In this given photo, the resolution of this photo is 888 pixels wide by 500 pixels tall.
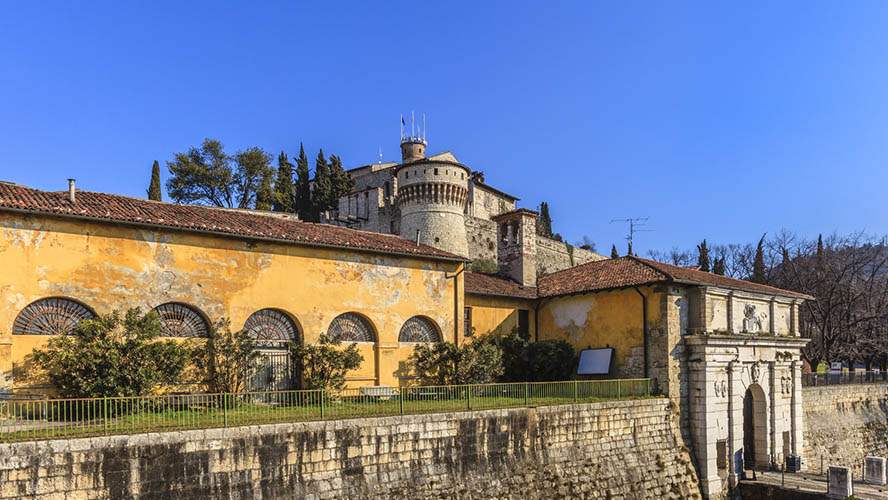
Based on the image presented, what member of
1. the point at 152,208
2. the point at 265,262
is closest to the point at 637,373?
the point at 265,262

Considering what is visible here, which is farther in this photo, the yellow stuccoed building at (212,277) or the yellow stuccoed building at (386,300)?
the yellow stuccoed building at (386,300)

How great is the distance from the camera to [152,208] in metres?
18.6

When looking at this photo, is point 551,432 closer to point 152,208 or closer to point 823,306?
point 152,208


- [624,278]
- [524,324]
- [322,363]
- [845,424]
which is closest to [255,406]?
[322,363]

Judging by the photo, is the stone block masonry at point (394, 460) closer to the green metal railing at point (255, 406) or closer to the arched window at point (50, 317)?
the green metal railing at point (255, 406)

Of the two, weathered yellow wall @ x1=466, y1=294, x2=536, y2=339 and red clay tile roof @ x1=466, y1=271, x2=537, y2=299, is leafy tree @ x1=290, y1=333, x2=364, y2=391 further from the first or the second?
weathered yellow wall @ x1=466, y1=294, x2=536, y2=339

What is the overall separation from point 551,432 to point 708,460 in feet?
23.3

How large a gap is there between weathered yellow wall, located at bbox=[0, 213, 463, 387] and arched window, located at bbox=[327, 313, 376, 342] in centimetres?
29

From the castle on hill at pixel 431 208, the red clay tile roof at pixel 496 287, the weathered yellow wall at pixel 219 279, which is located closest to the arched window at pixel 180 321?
the weathered yellow wall at pixel 219 279

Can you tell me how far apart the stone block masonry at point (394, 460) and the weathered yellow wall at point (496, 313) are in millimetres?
7016

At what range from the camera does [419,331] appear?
22.8 meters

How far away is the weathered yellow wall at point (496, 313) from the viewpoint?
25766mm

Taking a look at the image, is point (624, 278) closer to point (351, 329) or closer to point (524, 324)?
point (524, 324)

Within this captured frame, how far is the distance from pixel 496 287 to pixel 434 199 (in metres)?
25.2
